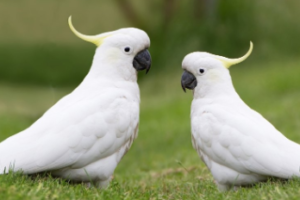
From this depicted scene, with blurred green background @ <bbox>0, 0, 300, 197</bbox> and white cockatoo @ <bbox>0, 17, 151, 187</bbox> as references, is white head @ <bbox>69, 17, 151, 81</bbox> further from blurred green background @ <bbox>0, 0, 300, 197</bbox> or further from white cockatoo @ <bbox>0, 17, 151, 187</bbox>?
blurred green background @ <bbox>0, 0, 300, 197</bbox>

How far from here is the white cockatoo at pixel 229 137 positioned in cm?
409

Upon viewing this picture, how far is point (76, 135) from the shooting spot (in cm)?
411

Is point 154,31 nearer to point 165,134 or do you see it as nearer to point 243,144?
point 165,134

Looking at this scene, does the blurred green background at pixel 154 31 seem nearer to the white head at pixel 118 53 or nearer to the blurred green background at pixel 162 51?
the blurred green background at pixel 162 51

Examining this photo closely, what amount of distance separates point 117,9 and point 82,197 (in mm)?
14454

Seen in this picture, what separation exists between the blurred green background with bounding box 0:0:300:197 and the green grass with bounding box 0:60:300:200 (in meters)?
0.04

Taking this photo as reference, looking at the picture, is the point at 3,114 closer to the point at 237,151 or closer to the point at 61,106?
the point at 61,106

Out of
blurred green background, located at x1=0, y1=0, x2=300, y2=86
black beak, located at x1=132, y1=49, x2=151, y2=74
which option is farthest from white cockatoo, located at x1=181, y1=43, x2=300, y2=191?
blurred green background, located at x1=0, y1=0, x2=300, y2=86

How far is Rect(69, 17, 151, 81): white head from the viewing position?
4586mm

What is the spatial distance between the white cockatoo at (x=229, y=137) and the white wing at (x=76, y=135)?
0.65 m

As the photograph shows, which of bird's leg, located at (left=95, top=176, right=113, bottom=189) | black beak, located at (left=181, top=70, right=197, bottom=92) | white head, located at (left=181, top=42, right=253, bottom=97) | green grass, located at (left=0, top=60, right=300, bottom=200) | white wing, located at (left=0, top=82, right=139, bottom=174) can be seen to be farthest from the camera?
black beak, located at (left=181, top=70, right=197, bottom=92)

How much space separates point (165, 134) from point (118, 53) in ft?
16.4

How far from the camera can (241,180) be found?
4234mm

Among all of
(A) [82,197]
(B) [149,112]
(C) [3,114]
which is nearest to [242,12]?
(B) [149,112]
